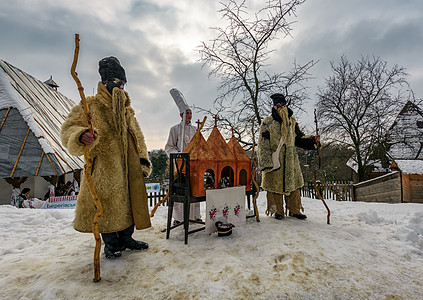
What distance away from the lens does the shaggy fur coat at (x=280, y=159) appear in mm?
3697

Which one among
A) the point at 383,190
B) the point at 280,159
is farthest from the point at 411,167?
the point at 280,159

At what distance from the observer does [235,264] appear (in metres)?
2.11

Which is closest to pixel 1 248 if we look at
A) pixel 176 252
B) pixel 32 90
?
pixel 176 252

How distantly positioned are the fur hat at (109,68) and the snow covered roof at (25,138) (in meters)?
6.31

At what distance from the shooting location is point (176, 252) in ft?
8.10

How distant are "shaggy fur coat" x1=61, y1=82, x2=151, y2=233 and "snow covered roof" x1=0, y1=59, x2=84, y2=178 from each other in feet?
20.9

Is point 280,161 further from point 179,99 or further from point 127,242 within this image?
point 127,242

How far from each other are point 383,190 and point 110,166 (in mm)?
8077

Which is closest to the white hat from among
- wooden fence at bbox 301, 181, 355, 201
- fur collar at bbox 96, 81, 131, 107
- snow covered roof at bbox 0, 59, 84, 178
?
fur collar at bbox 96, 81, 131, 107

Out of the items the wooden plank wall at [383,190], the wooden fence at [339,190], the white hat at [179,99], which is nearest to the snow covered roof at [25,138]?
the white hat at [179,99]

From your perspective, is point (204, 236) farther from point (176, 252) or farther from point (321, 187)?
point (321, 187)

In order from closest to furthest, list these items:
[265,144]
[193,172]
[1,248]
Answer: [1,248] < [193,172] < [265,144]

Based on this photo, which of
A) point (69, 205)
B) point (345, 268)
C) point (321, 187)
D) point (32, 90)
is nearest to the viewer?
point (345, 268)

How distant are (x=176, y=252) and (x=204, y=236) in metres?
0.65
